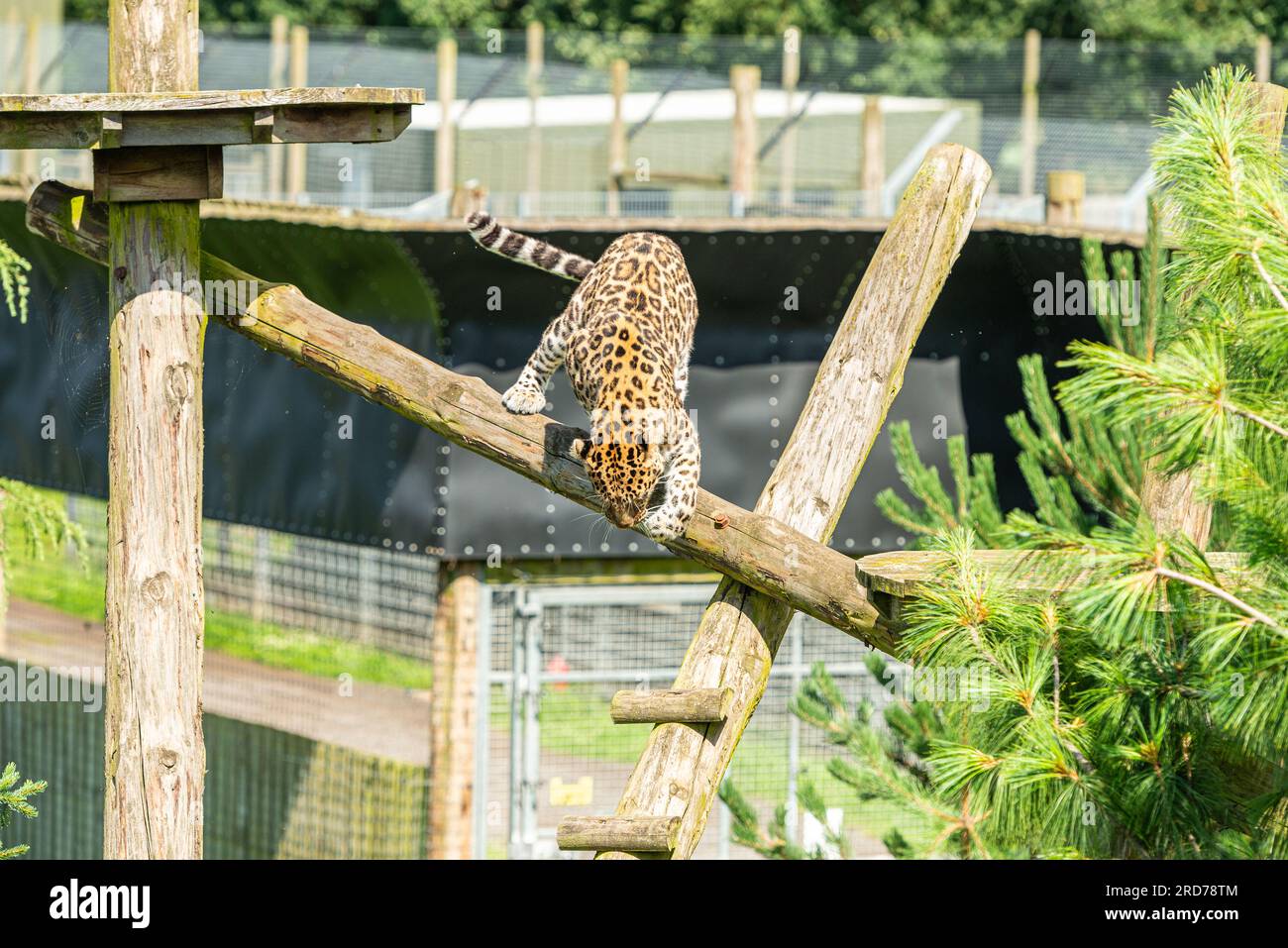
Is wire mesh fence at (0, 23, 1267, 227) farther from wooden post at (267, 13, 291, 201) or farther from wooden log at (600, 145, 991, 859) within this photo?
wooden log at (600, 145, 991, 859)

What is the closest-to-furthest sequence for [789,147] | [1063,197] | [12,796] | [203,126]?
[12,796] → [203,126] → [1063,197] → [789,147]

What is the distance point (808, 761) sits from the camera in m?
9.54

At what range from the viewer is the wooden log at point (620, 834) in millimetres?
4324

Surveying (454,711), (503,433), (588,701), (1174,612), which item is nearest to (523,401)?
(503,433)

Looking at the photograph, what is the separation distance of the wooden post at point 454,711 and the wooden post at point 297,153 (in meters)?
2.88

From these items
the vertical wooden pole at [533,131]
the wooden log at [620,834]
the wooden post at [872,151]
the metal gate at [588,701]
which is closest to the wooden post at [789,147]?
the wooden post at [872,151]

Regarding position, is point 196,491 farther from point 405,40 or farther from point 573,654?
point 405,40

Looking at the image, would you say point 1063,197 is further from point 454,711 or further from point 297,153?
point 297,153

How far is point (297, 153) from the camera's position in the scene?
32.5 ft

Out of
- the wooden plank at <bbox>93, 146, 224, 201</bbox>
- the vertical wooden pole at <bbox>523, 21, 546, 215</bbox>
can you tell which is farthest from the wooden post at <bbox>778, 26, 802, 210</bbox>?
the wooden plank at <bbox>93, 146, 224, 201</bbox>

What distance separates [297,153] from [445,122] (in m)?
1.01
